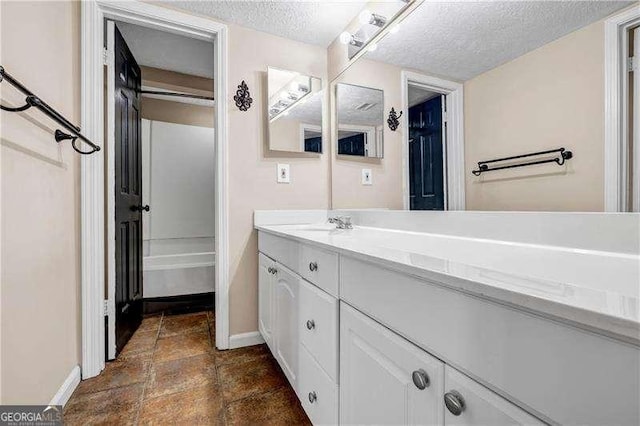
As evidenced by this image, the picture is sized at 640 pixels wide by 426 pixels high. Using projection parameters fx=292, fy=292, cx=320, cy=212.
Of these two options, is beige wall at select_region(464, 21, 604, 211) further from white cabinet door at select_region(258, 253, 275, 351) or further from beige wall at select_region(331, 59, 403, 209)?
white cabinet door at select_region(258, 253, 275, 351)

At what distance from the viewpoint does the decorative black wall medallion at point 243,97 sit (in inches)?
72.1

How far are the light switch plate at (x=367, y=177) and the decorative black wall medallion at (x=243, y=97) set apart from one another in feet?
2.81

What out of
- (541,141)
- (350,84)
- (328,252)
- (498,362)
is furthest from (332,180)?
(498,362)

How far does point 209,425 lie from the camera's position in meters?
1.17

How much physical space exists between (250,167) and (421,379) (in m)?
1.58

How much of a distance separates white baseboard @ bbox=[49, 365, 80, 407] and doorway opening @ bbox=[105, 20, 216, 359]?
0.23 meters

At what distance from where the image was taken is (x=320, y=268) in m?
1.00

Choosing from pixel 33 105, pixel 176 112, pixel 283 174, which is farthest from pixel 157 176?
pixel 33 105

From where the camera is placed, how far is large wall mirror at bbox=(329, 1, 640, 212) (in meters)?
0.70

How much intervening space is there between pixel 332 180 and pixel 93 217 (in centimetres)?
138

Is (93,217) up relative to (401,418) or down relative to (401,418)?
up

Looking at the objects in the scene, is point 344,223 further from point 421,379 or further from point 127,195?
point 127,195

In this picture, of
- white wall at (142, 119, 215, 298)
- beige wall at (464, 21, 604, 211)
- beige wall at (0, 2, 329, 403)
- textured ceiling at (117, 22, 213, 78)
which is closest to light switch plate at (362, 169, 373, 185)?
beige wall at (0, 2, 329, 403)

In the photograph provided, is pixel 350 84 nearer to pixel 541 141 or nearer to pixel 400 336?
pixel 541 141
